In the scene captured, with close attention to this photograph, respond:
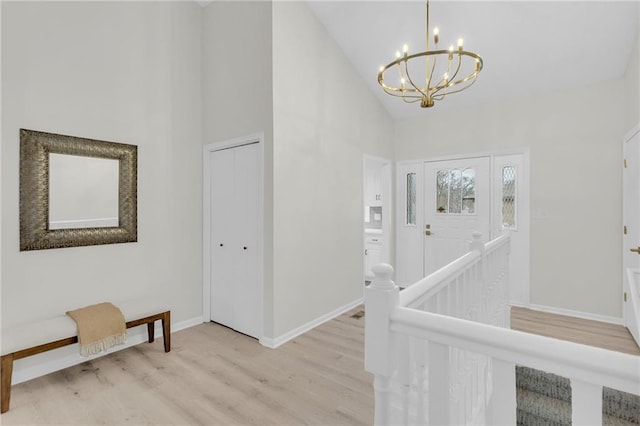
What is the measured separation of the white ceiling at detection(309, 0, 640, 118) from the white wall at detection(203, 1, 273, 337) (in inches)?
30.9

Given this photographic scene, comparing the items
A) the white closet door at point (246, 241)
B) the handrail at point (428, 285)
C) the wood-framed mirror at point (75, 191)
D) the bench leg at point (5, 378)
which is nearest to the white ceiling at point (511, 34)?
the white closet door at point (246, 241)

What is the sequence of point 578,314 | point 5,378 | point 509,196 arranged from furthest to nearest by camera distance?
point 509,196 < point 578,314 < point 5,378

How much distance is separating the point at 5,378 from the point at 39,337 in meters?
0.26

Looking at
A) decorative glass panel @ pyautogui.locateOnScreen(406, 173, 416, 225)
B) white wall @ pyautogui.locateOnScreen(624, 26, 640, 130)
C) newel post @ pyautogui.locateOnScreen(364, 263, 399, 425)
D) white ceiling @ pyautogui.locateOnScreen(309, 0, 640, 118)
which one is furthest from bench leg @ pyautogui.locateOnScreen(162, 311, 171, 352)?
white wall @ pyautogui.locateOnScreen(624, 26, 640, 130)

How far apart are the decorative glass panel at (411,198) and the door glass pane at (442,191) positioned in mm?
343

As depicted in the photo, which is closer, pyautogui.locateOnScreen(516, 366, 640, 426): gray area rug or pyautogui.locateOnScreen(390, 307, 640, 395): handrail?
pyautogui.locateOnScreen(390, 307, 640, 395): handrail

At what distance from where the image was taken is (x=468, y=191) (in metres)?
4.38

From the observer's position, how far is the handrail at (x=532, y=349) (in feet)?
2.19

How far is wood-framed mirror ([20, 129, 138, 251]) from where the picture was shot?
2.42m

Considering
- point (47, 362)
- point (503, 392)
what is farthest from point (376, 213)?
point (503, 392)

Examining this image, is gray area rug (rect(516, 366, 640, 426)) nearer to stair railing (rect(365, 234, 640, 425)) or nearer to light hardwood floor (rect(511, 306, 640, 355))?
stair railing (rect(365, 234, 640, 425))

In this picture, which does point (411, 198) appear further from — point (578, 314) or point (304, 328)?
point (304, 328)

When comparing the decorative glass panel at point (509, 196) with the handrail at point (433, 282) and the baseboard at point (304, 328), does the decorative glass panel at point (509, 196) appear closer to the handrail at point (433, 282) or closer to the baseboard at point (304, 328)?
the baseboard at point (304, 328)

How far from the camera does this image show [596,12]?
292cm
